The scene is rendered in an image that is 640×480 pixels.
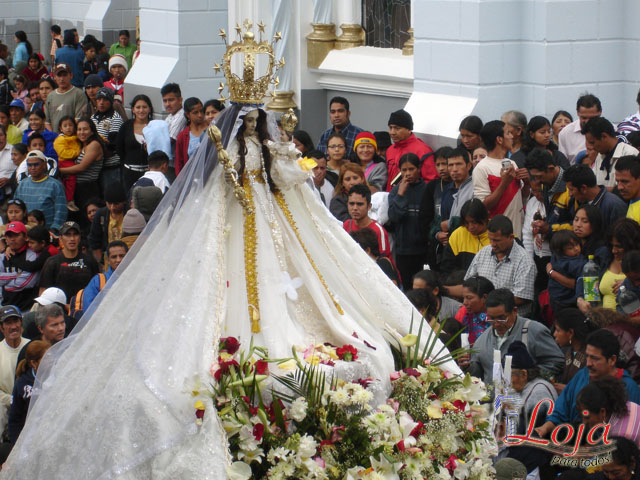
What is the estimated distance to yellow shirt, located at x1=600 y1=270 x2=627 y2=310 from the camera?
22.7ft

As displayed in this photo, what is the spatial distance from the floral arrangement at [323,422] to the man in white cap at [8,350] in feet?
9.15

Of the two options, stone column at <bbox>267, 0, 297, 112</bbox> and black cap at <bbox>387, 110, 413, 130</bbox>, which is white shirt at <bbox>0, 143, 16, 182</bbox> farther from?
black cap at <bbox>387, 110, 413, 130</bbox>

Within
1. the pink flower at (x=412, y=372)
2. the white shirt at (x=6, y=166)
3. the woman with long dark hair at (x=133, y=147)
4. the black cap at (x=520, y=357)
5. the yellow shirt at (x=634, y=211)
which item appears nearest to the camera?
the pink flower at (x=412, y=372)

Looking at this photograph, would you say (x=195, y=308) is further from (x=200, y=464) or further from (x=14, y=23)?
(x=14, y=23)

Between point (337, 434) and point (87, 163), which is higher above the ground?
point (87, 163)

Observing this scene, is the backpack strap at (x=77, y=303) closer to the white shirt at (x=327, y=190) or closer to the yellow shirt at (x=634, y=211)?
the white shirt at (x=327, y=190)

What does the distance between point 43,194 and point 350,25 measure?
390cm

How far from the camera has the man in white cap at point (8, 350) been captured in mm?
7500

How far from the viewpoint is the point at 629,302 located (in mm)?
6652

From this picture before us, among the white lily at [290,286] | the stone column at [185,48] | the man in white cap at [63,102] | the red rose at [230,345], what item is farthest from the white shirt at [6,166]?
the red rose at [230,345]

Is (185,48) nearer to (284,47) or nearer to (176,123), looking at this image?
(284,47)

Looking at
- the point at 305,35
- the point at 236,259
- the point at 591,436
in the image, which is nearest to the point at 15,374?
the point at 236,259

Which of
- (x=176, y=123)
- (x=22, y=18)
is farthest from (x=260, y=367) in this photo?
(x=22, y=18)

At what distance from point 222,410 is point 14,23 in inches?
797
